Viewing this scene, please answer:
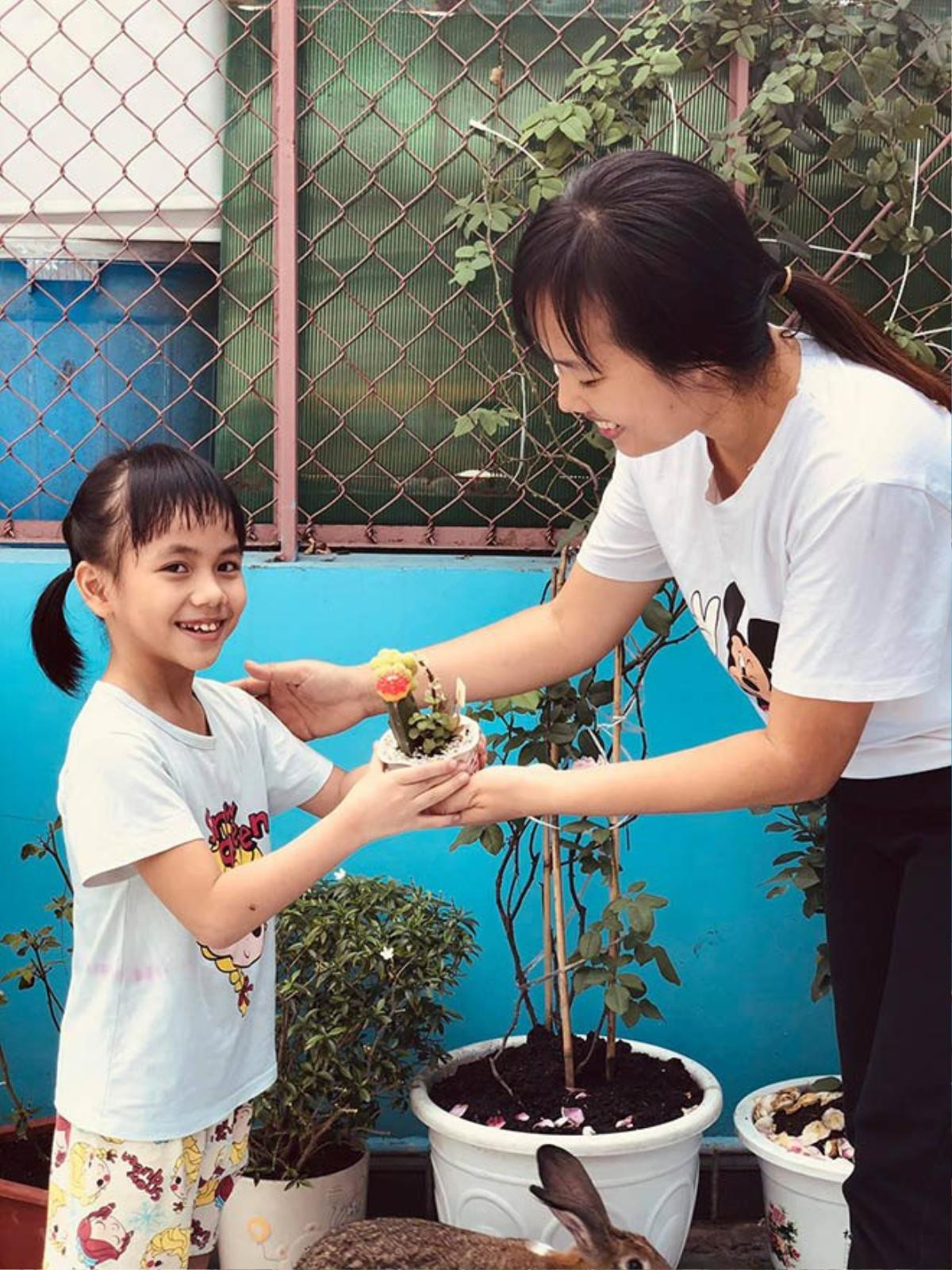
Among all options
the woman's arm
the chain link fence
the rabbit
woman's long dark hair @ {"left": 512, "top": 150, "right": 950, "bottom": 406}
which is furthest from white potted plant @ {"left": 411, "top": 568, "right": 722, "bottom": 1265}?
woman's long dark hair @ {"left": 512, "top": 150, "right": 950, "bottom": 406}

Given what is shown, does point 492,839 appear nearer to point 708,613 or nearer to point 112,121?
point 708,613

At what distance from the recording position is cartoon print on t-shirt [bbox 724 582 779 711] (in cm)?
192

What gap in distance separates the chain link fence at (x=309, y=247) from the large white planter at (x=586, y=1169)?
49.8 inches

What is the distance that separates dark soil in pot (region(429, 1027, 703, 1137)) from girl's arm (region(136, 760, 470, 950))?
101 cm

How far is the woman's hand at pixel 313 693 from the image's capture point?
92.2 inches

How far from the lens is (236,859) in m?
2.10

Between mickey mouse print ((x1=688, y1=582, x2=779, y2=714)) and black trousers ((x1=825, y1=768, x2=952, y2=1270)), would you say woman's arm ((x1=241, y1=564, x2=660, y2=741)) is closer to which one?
mickey mouse print ((x1=688, y1=582, x2=779, y2=714))

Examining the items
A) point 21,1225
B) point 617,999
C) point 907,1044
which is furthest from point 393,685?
point 21,1225

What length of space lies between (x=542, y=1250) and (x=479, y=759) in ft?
3.24

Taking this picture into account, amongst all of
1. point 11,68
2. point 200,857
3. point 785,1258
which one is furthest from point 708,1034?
point 11,68

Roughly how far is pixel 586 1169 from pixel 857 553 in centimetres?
139

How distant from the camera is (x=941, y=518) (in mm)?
1731

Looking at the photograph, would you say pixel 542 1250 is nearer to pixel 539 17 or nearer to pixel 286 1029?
pixel 286 1029

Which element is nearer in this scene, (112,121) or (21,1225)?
(21,1225)
